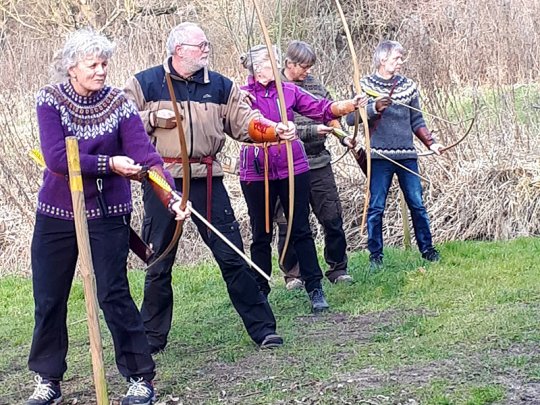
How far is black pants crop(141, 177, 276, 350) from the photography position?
5109mm

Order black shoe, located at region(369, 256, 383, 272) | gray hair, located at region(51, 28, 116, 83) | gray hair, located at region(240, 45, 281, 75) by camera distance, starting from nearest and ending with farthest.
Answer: gray hair, located at region(51, 28, 116, 83) < gray hair, located at region(240, 45, 281, 75) < black shoe, located at region(369, 256, 383, 272)

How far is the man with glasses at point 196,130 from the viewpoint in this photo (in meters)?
5.03

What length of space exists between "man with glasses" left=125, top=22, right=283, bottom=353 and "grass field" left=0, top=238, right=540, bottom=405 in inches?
21.3

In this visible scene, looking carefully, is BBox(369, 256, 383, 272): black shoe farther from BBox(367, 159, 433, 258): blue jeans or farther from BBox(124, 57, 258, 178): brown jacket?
BBox(124, 57, 258, 178): brown jacket

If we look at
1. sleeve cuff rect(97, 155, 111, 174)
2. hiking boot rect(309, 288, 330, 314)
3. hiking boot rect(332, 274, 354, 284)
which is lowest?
hiking boot rect(332, 274, 354, 284)

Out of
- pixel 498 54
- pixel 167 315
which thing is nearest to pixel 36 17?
pixel 498 54

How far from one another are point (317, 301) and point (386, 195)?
4.41ft

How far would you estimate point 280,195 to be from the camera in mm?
6027

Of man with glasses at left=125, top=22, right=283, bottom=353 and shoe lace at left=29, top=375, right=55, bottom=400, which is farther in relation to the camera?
man with glasses at left=125, top=22, right=283, bottom=353

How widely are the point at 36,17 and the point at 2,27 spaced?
7.34 ft

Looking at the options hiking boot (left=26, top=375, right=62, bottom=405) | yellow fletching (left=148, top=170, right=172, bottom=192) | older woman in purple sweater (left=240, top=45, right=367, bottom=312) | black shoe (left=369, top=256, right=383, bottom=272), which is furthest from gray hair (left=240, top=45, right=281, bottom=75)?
hiking boot (left=26, top=375, right=62, bottom=405)

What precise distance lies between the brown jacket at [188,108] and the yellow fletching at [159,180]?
0.69 m

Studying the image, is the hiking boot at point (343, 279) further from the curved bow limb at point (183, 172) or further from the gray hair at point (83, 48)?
the gray hair at point (83, 48)

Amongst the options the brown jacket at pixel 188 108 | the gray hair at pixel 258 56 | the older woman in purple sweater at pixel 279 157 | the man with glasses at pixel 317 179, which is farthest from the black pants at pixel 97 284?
the man with glasses at pixel 317 179
